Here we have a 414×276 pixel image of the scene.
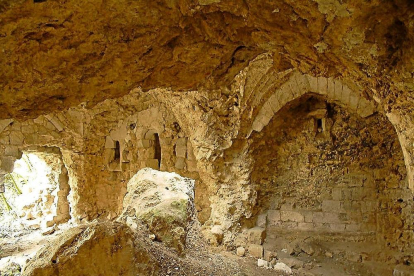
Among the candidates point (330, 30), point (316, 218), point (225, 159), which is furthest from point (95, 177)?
point (330, 30)

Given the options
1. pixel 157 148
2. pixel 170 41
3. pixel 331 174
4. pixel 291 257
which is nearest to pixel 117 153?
pixel 157 148

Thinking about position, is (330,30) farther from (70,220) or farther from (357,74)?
(70,220)

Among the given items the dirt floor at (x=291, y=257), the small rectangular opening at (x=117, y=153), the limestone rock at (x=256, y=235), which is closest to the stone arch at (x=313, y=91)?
the limestone rock at (x=256, y=235)

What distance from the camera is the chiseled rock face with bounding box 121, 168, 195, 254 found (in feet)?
11.8

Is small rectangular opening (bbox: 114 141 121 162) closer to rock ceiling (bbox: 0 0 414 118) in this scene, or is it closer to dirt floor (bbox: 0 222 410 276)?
dirt floor (bbox: 0 222 410 276)

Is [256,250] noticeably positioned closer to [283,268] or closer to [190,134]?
[283,268]

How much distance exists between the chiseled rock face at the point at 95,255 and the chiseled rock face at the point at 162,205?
0.61 metres

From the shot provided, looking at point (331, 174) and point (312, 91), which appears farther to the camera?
point (331, 174)

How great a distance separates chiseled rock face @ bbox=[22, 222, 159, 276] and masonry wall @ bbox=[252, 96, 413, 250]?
3.61 metres

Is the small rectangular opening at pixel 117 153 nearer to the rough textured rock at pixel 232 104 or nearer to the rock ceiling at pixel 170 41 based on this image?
the rough textured rock at pixel 232 104

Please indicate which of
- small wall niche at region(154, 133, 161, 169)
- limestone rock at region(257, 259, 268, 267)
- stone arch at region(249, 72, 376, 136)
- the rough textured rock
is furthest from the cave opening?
stone arch at region(249, 72, 376, 136)

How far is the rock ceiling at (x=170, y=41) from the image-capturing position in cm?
179

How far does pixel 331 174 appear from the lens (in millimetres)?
5859

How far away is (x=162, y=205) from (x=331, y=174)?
344 centimetres
